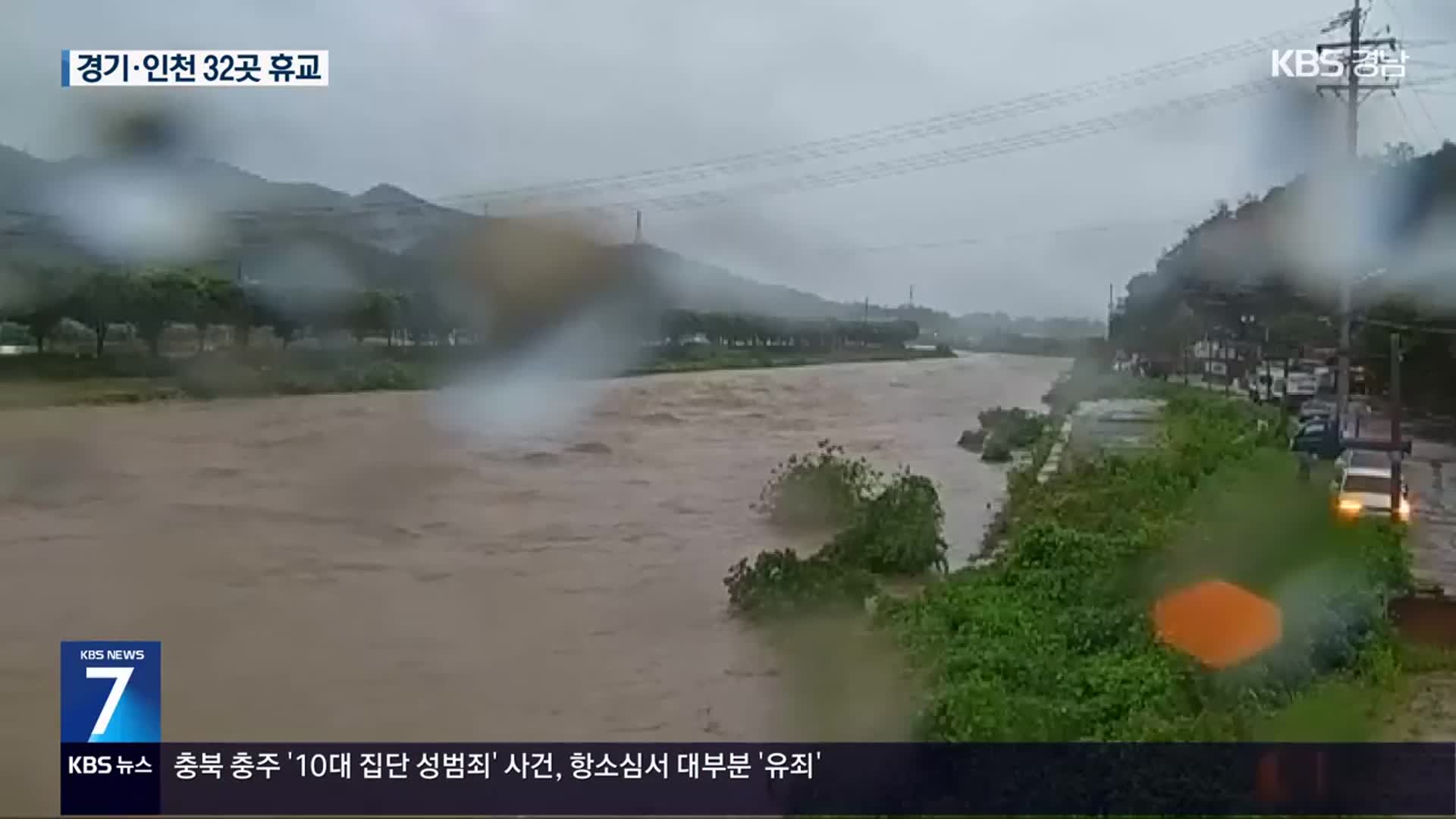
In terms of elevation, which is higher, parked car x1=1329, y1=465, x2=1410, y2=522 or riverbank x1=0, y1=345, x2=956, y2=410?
riverbank x1=0, y1=345, x2=956, y2=410

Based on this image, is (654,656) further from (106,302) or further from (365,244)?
(106,302)

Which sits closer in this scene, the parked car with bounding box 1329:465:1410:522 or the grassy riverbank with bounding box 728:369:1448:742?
the grassy riverbank with bounding box 728:369:1448:742

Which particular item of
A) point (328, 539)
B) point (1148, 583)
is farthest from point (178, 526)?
point (1148, 583)

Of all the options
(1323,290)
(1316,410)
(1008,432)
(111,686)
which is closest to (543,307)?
(111,686)

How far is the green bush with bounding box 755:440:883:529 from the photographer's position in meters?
11.1

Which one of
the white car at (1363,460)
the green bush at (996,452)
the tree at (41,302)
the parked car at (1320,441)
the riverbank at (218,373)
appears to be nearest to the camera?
the riverbank at (218,373)

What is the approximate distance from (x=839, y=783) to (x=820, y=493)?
7.33m

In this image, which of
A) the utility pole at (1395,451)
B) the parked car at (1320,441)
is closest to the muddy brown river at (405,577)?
the parked car at (1320,441)

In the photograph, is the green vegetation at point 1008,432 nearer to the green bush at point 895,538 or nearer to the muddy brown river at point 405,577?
the muddy brown river at point 405,577

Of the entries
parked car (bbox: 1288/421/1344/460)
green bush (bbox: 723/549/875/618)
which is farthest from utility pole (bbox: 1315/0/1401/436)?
green bush (bbox: 723/549/875/618)

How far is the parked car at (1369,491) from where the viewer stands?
9.35 m

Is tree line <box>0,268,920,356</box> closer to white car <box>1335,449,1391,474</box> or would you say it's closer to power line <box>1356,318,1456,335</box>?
white car <box>1335,449,1391,474</box>

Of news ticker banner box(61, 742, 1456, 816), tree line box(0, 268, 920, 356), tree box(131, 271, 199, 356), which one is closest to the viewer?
news ticker banner box(61, 742, 1456, 816)

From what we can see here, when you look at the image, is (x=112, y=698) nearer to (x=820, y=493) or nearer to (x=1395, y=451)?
(x=820, y=493)
